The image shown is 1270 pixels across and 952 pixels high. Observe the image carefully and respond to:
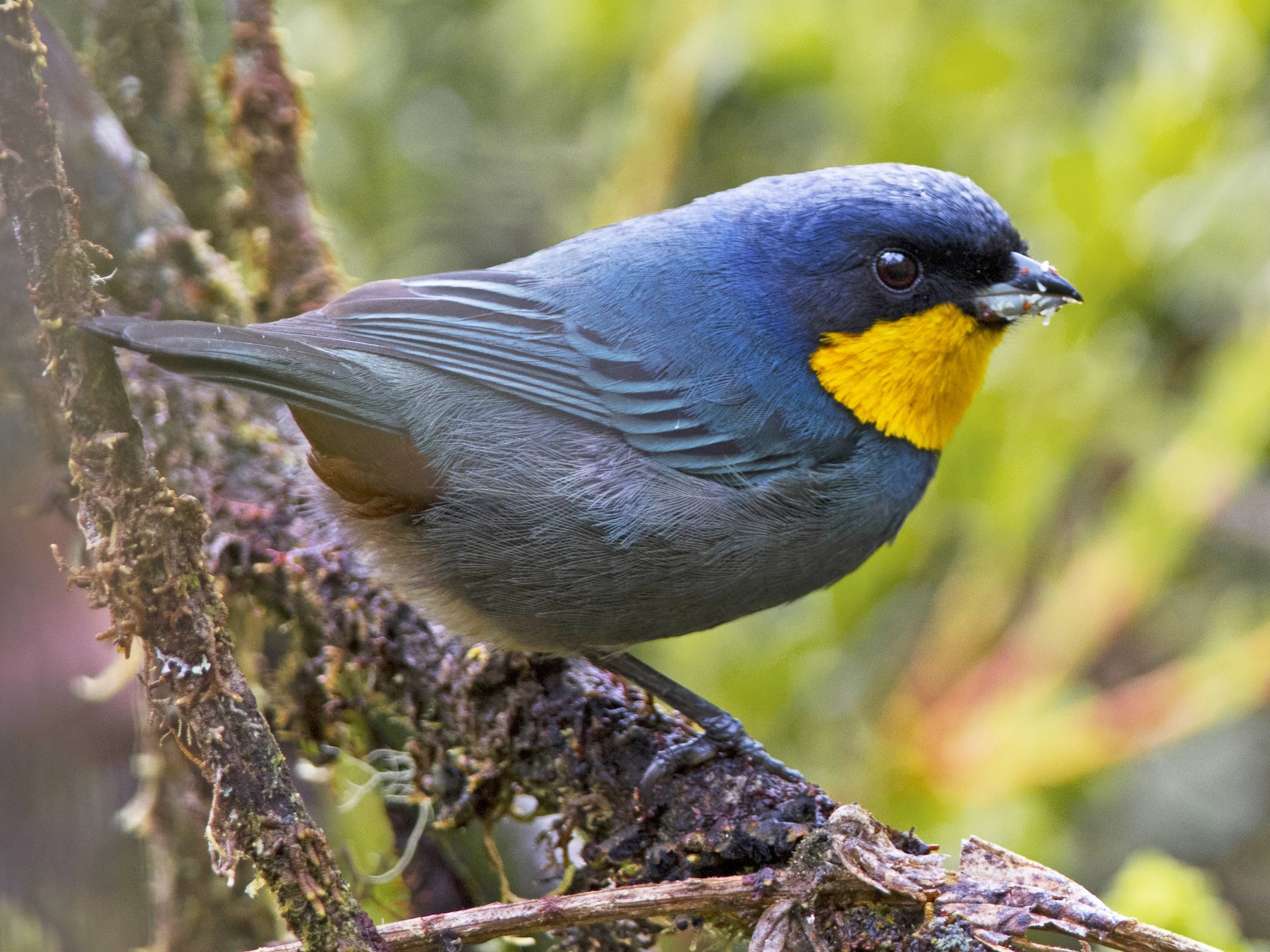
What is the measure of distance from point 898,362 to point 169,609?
1.79 m

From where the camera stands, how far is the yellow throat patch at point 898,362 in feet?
9.40

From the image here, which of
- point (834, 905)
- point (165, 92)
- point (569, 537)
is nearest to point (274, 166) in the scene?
point (165, 92)

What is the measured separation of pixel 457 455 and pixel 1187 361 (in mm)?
3371

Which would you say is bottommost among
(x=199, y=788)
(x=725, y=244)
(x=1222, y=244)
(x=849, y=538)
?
(x=199, y=788)

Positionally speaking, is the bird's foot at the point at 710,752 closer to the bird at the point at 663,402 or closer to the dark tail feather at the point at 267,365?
the bird at the point at 663,402

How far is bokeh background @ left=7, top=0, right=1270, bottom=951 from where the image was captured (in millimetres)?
3904

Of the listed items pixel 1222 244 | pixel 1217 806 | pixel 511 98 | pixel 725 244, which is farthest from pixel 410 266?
pixel 1217 806

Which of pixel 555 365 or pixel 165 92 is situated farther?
pixel 165 92

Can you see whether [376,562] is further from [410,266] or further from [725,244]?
[410,266]

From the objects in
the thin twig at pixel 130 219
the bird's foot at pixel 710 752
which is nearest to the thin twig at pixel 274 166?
the thin twig at pixel 130 219

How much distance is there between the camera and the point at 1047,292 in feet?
9.39

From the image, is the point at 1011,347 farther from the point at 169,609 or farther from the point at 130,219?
the point at 169,609

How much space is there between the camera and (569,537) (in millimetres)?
2584

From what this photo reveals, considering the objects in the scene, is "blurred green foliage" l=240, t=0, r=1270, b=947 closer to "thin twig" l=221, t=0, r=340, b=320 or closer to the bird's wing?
"thin twig" l=221, t=0, r=340, b=320
